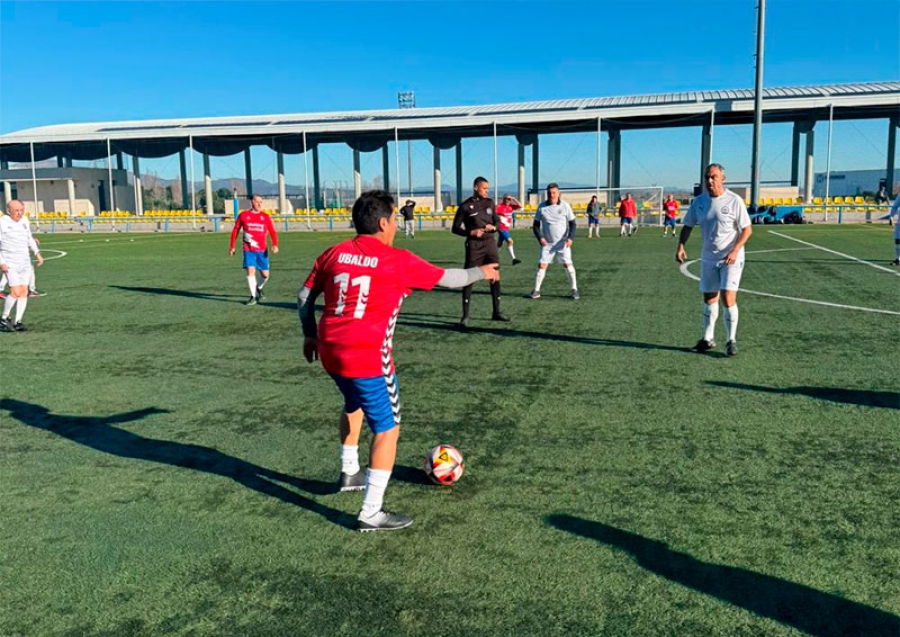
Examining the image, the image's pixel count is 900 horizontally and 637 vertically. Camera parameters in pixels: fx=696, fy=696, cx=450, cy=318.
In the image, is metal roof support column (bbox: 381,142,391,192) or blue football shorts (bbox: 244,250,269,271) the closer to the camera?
blue football shorts (bbox: 244,250,269,271)

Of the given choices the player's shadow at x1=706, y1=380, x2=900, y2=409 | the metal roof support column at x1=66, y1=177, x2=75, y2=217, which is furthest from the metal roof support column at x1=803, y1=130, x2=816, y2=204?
the metal roof support column at x1=66, y1=177, x2=75, y2=217

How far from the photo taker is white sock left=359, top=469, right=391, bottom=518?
13.0 feet

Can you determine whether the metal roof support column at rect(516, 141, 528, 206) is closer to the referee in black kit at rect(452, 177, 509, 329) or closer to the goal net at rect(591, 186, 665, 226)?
the goal net at rect(591, 186, 665, 226)

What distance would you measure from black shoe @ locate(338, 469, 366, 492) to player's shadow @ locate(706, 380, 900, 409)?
3.93m

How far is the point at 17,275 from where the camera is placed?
34.5 feet

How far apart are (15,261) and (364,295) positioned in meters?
9.01

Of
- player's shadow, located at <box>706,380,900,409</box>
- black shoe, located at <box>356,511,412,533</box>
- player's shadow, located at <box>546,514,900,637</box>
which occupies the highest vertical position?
player's shadow, located at <box>706,380,900,409</box>

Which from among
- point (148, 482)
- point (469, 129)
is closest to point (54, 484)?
point (148, 482)

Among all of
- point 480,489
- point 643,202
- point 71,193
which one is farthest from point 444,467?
point 71,193

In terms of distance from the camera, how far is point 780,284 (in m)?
13.8

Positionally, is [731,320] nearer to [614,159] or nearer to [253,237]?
[253,237]

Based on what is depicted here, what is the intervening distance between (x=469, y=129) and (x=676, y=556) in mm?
49312

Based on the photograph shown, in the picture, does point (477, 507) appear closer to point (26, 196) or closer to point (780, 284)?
point (780, 284)

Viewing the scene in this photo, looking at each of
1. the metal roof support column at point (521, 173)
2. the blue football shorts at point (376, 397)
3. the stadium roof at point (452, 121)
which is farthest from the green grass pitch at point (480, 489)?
the metal roof support column at point (521, 173)
